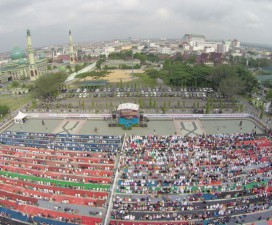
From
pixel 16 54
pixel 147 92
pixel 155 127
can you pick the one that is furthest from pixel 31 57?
pixel 155 127

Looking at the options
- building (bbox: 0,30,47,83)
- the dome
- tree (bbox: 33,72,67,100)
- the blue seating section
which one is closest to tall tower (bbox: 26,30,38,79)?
building (bbox: 0,30,47,83)

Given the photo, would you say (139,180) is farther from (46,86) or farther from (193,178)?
(46,86)

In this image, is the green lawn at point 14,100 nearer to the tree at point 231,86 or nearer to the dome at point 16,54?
the dome at point 16,54

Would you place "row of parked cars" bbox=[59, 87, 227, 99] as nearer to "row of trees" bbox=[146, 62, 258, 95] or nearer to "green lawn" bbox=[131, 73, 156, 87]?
"row of trees" bbox=[146, 62, 258, 95]

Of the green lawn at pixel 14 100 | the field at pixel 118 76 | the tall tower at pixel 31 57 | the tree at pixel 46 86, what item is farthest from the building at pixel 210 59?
the green lawn at pixel 14 100

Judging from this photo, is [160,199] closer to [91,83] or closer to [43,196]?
[43,196]

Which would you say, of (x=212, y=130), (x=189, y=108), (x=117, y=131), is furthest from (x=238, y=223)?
(x=189, y=108)
